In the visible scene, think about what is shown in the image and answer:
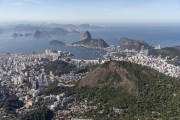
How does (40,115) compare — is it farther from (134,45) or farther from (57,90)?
(134,45)

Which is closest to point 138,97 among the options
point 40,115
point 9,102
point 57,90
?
point 40,115

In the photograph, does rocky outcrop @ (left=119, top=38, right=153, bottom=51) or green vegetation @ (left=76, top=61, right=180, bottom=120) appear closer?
green vegetation @ (left=76, top=61, right=180, bottom=120)

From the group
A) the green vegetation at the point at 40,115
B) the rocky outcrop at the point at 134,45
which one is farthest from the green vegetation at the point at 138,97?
the rocky outcrop at the point at 134,45

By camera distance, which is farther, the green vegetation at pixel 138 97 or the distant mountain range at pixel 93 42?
the distant mountain range at pixel 93 42

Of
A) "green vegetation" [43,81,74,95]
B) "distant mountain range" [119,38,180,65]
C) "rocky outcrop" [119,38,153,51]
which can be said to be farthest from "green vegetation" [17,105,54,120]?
"rocky outcrop" [119,38,153,51]

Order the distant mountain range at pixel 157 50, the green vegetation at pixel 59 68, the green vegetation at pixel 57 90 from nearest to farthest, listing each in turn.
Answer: the green vegetation at pixel 57 90 < the green vegetation at pixel 59 68 < the distant mountain range at pixel 157 50

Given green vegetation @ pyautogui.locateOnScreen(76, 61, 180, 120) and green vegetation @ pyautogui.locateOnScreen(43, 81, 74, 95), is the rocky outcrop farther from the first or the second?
green vegetation @ pyautogui.locateOnScreen(43, 81, 74, 95)

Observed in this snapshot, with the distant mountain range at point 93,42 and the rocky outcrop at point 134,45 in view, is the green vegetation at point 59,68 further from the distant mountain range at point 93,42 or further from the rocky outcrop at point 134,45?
the distant mountain range at point 93,42

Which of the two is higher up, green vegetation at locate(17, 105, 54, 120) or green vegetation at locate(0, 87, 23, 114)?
green vegetation at locate(17, 105, 54, 120)

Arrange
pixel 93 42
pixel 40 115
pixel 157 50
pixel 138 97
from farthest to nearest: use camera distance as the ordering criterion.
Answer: pixel 93 42
pixel 157 50
pixel 138 97
pixel 40 115
